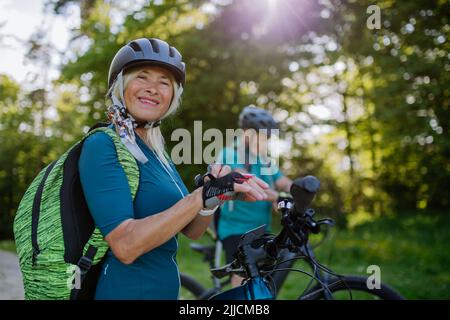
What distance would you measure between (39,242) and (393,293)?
2809mm

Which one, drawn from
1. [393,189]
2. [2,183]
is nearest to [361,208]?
[393,189]

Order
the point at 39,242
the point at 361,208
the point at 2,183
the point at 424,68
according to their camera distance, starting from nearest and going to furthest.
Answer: the point at 39,242
the point at 424,68
the point at 2,183
the point at 361,208

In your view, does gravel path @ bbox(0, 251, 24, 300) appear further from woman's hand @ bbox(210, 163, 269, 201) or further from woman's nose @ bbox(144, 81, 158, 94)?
woman's hand @ bbox(210, 163, 269, 201)

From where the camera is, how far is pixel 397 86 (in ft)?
43.2

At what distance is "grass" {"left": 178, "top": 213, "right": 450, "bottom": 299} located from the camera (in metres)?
7.48

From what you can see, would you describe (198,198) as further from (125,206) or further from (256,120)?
(256,120)

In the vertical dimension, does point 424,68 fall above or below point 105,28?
below

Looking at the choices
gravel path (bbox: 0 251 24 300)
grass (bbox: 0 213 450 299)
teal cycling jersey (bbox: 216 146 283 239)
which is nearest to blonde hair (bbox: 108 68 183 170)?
teal cycling jersey (bbox: 216 146 283 239)

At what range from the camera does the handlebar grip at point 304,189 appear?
1.71 metres

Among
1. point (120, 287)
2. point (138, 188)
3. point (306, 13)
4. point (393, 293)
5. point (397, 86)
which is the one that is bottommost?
point (393, 293)

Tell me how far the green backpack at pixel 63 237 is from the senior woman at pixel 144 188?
6 centimetres
